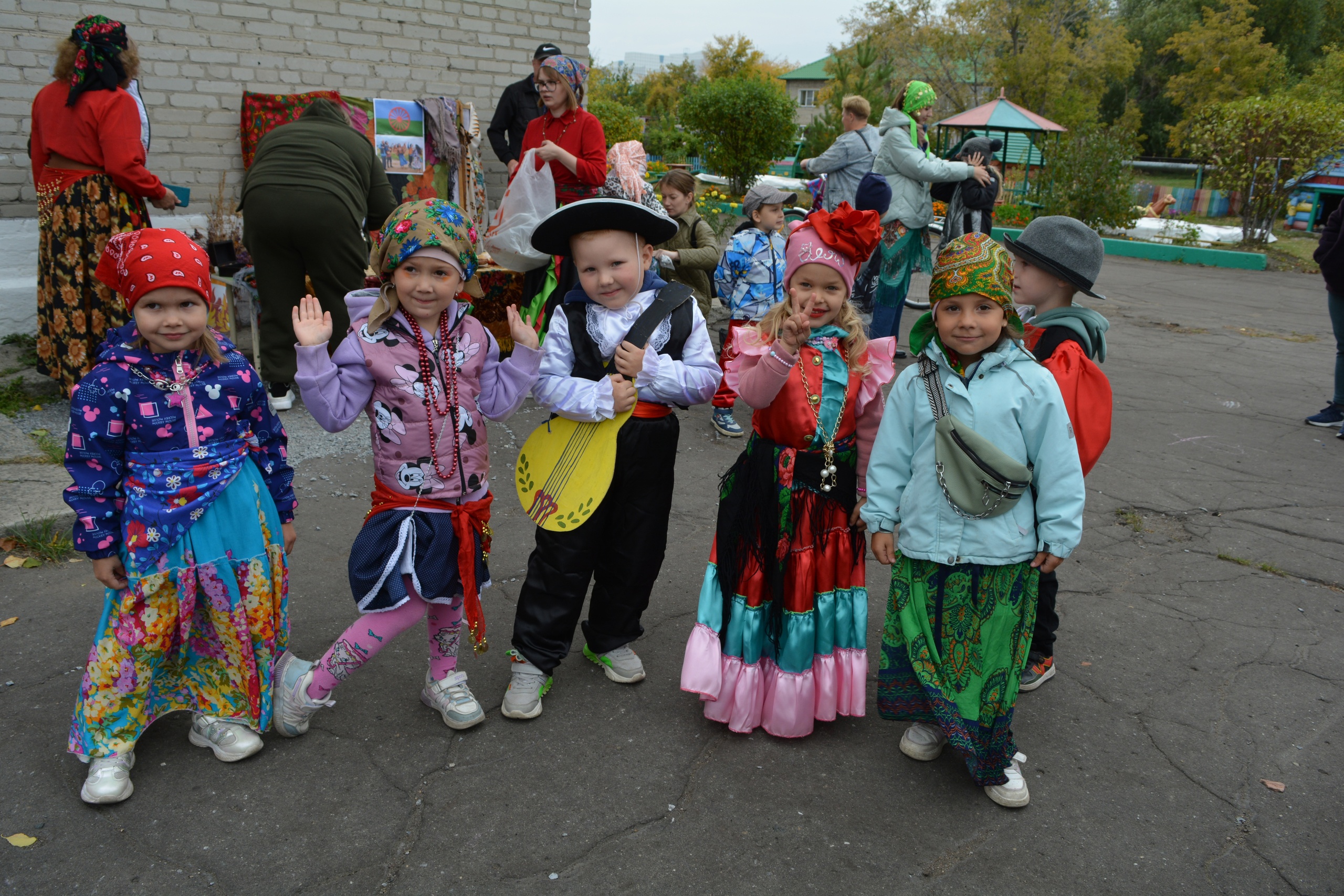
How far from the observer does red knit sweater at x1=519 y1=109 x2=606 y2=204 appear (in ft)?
18.2

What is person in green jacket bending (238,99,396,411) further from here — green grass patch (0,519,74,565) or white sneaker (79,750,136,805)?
white sneaker (79,750,136,805)

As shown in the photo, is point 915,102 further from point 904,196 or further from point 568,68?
point 568,68

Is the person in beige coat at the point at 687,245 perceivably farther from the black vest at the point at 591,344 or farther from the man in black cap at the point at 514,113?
the black vest at the point at 591,344

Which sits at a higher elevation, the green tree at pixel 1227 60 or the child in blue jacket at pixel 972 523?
the green tree at pixel 1227 60

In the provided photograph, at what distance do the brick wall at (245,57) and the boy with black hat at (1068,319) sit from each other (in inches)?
273

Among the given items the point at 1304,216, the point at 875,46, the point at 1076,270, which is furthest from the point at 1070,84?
the point at 1076,270

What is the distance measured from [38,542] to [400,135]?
5633 millimetres

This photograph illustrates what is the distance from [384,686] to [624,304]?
154 cm

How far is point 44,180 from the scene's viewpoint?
5129 mm

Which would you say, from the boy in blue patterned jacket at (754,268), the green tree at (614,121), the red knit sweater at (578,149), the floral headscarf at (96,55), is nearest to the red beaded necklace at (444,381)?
the red knit sweater at (578,149)

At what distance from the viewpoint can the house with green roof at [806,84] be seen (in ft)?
210

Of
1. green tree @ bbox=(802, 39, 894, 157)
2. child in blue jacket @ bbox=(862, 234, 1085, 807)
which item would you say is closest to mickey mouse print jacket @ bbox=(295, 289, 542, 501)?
child in blue jacket @ bbox=(862, 234, 1085, 807)

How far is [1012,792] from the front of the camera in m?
2.58

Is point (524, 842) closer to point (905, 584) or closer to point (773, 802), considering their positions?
point (773, 802)
